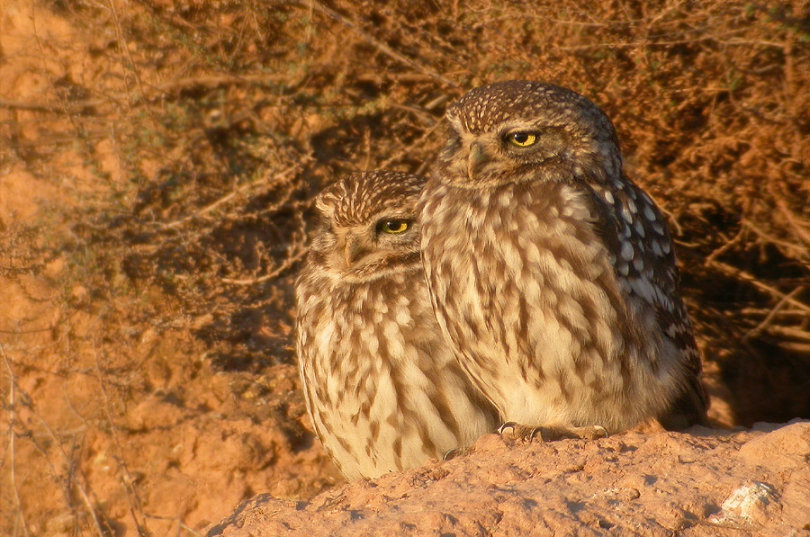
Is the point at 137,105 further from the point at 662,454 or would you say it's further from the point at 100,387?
the point at 662,454

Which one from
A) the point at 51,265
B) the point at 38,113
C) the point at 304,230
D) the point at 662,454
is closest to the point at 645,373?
the point at 662,454

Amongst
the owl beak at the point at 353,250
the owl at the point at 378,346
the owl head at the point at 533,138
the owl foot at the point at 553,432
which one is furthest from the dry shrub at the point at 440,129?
the owl foot at the point at 553,432

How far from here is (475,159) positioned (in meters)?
3.26

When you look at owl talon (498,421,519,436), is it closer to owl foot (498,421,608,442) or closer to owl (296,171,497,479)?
owl foot (498,421,608,442)

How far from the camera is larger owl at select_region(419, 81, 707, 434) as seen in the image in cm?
309

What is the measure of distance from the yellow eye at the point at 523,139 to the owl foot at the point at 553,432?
96 cm

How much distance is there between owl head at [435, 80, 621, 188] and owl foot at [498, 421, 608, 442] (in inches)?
32.7

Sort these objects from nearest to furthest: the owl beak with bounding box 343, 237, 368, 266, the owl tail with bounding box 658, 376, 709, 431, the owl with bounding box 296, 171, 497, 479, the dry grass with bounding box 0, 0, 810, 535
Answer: the owl tail with bounding box 658, 376, 709, 431 < the owl with bounding box 296, 171, 497, 479 < the owl beak with bounding box 343, 237, 368, 266 < the dry grass with bounding box 0, 0, 810, 535

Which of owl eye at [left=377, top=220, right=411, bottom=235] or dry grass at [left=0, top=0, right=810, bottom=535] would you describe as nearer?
owl eye at [left=377, top=220, right=411, bottom=235]

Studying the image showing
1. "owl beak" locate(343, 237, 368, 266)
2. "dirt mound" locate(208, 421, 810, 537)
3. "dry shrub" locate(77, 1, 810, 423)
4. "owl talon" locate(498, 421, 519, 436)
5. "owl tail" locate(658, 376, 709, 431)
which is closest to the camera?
"dirt mound" locate(208, 421, 810, 537)

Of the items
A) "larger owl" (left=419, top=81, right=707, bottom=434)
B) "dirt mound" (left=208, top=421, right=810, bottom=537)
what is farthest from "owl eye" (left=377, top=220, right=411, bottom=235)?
"dirt mound" (left=208, top=421, right=810, bottom=537)

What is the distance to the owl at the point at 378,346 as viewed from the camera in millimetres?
3520

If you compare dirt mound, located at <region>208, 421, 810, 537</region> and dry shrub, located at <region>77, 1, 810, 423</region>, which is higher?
dry shrub, located at <region>77, 1, 810, 423</region>

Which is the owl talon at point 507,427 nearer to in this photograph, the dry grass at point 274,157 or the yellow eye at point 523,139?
the yellow eye at point 523,139
